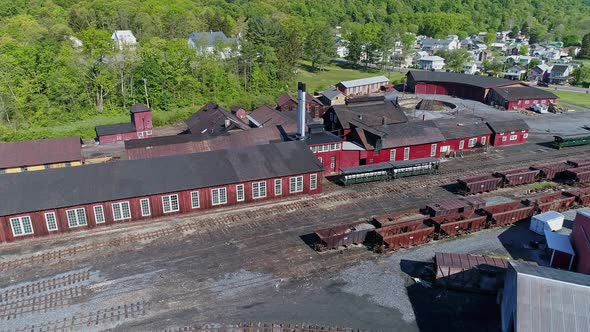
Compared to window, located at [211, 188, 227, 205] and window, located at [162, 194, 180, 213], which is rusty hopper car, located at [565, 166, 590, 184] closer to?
window, located at [211, 188, 227, 205]

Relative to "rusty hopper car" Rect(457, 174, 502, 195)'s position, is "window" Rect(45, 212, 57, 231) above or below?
above

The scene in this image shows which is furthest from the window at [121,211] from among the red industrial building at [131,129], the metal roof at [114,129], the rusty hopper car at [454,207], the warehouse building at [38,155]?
the metal roof at [114,129]

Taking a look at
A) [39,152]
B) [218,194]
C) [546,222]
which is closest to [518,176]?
[546,222]

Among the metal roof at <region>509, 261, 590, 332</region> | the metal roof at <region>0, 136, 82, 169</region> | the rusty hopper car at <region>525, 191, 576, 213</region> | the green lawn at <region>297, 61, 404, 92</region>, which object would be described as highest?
the metal roof at <region>509, 261, 590, 332</region>

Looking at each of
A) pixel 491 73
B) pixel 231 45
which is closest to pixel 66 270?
pixel 231 45

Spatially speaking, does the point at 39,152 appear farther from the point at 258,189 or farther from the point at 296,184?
the point at 296,184

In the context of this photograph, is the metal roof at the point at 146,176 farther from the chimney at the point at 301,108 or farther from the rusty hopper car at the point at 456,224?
the rusty hopper car at the point at 456,224

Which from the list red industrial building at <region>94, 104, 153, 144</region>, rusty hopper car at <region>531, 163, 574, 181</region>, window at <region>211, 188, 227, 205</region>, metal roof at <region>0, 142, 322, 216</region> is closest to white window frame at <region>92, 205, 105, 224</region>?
metal roof at <region>0, 142, 322, 216</region>
